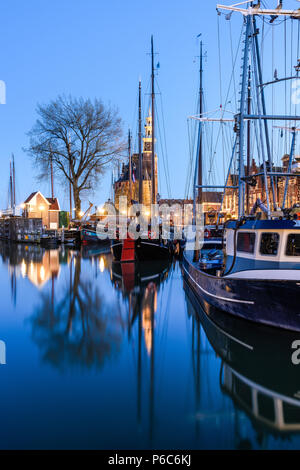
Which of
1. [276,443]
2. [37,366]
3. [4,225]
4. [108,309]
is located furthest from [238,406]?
[4,225]

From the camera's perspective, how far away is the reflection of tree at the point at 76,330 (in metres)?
8.08

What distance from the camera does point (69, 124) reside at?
41.1m

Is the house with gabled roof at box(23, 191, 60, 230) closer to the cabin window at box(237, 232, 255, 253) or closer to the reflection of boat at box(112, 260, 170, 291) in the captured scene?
the reflection of boat at box(112, 260, 170, 291)

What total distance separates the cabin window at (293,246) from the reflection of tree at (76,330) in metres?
4.93

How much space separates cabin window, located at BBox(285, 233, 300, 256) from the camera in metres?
9.65

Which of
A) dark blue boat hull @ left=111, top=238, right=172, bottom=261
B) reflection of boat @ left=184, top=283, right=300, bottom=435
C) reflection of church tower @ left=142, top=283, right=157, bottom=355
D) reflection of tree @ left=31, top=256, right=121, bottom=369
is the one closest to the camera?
reflection of boat @ left=184, top=283, right=300, bottom=435

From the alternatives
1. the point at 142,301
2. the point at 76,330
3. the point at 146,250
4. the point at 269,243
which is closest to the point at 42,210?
the point at 146,250

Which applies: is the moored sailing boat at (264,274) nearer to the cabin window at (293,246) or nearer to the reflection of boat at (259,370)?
the cabin window at (293,246)

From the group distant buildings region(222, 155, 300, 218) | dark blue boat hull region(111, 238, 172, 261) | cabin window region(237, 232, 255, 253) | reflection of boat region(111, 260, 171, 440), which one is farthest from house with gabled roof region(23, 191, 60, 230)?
cabin window region(237, 232, 255, 253)

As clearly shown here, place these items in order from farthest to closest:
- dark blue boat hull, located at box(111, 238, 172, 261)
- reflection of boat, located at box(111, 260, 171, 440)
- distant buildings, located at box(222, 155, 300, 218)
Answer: dark blue boat hull, located at box(111, 238, 172, 261) → distant buildings, located at box(222, 155, 300, 218) → reflection of boat, located at box(111, 260, 171, 440)

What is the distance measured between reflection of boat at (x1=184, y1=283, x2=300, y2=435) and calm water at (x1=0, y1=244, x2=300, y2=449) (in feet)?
0.07

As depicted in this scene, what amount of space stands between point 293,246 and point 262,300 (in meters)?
1.77

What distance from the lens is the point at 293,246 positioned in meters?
9.68
